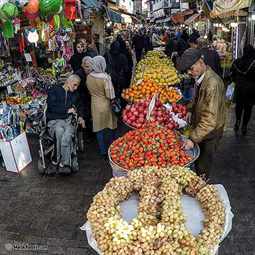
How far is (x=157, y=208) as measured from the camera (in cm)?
269

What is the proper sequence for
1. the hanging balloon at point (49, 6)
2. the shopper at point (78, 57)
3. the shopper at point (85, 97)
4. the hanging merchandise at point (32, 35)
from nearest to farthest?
the hanging balloon at point (49, 6), the shopper at point (85, 97), the hanging merchandise at point (32, 35), the shopper at point (78, 57)

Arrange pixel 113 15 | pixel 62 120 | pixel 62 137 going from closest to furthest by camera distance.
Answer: pixel 62 137
pixel 62 120
pixel 113 15

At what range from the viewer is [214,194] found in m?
2.81

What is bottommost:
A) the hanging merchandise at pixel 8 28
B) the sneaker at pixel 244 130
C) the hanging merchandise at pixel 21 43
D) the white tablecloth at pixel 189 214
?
the sneaker at pixel 244 130

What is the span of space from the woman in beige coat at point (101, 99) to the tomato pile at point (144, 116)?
89cm

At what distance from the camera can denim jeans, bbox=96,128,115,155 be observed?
6.08m

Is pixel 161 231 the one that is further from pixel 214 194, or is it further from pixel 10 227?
pixel 10 227

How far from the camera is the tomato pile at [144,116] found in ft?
14.8

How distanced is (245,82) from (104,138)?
117 inches

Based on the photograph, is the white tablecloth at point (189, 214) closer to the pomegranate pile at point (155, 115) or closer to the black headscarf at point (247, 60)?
the pomegranate pile at point (155, 115)

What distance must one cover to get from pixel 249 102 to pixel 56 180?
13.2ft

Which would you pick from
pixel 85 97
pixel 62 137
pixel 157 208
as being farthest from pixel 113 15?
pixel 157 208

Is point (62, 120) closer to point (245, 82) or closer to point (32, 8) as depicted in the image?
point (32, 8)

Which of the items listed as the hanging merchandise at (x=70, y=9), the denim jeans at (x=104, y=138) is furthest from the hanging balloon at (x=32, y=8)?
the denim jeans at (x=104, y=138)
